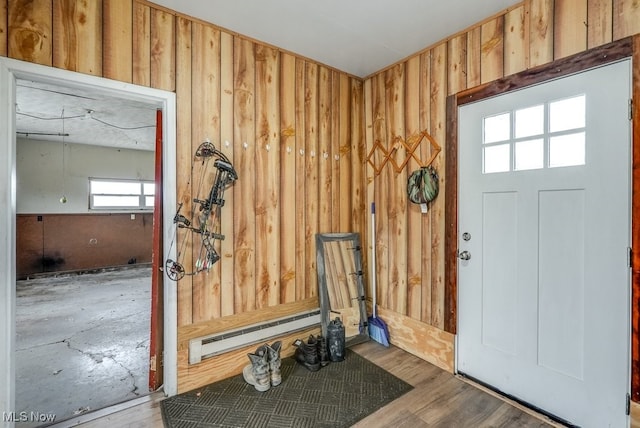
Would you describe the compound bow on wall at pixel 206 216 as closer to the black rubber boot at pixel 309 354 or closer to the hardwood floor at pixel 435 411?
the hardwood floor at pixel 435 411

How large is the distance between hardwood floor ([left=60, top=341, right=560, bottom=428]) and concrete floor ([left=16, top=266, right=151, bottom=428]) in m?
0.27

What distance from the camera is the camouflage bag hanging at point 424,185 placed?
7.93 feet

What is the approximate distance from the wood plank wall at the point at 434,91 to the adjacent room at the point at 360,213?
0.02 m

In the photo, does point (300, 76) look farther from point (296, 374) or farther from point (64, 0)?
point (296, 374)

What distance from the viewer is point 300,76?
8.83ft

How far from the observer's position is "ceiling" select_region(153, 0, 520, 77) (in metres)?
1.98

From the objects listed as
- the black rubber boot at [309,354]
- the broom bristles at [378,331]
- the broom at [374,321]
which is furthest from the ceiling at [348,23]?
the broom bristles at [378,331]

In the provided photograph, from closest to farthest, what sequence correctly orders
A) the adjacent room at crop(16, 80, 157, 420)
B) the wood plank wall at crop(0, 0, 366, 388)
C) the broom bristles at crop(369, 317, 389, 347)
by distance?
1. the wood plank wall at crop(0, 0, 366, 388)
2. the adjacent room at crop(16, 80, 157, 420)
3. the broom bristles at crop(369, 317, 389, 347)

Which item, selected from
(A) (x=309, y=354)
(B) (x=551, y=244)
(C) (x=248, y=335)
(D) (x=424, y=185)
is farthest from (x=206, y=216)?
(B) (x=551, y=244)

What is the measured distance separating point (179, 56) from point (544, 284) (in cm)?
291

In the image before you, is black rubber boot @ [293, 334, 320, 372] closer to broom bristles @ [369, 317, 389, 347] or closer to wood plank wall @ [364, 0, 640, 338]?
broom bristles @ [369, 317, 389, 347]

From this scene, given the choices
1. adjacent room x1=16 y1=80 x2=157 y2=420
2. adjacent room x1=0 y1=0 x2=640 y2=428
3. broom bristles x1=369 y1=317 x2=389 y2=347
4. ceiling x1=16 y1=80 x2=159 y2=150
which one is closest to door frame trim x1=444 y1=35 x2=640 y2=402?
adjacent room x1=0 y1=0 x2=640 y2=428

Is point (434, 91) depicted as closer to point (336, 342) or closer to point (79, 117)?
point (336, 342)

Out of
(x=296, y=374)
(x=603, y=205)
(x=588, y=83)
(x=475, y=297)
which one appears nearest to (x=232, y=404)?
(x=296, y=374)
